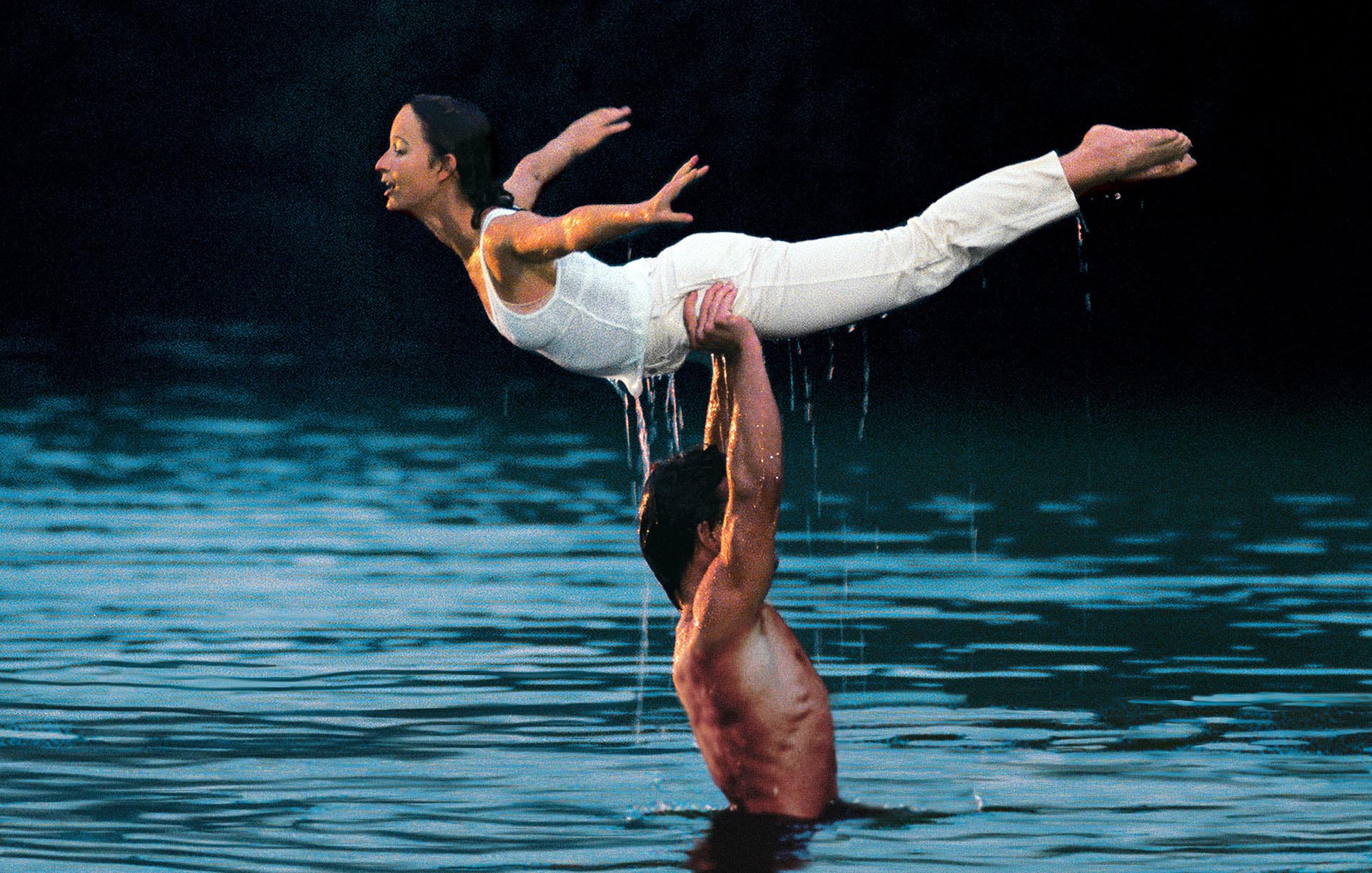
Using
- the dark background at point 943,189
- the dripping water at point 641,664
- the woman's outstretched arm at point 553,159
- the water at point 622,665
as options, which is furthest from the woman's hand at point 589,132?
the dark background at point 943,189

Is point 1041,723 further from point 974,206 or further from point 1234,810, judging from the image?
point 974,206

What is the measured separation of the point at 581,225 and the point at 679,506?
156cm

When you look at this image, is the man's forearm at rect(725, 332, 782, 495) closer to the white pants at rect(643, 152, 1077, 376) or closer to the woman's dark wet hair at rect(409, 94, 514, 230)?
the white pants at rect(643, 152, 1077, 376)

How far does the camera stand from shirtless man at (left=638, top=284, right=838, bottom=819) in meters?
9.78

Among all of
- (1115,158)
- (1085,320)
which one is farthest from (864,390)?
(1115,158)

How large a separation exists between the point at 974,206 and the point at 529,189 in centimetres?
216

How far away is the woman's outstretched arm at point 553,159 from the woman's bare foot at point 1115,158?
200 cm

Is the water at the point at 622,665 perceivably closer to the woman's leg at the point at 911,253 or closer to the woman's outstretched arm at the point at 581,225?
the woman's leg at the point at 911,253

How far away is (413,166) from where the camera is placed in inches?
379

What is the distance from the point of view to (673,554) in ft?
33.4

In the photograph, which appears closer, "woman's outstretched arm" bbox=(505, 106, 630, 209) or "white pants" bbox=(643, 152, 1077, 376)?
"white pants" bbox=(643, 152, 1077, 376)

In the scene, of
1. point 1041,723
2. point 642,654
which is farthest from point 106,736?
point 1041,723

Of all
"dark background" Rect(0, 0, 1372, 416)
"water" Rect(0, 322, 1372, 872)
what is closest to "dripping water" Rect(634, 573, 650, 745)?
"water" Rect(0, 322, 1372, 872)

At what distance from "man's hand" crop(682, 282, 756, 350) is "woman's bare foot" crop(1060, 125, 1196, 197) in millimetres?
1297
